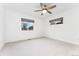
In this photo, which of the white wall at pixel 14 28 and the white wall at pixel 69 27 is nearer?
the white wall at pixel 69 27

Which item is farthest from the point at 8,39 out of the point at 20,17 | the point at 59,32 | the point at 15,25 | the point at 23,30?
the point at 59,32

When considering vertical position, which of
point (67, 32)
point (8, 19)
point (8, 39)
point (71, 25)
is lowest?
point (8, 39)

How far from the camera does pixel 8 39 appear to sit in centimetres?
433

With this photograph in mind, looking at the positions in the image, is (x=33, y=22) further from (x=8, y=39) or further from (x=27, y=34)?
(x=8, y=39)

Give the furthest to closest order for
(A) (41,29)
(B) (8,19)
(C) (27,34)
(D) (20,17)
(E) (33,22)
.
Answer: (A) (41,29), (E) (33,22), (C) (27,34), (D) (20,17), (B) (8,19)

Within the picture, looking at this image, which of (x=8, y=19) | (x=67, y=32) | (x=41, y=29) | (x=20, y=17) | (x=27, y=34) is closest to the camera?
(x=8, y=19)

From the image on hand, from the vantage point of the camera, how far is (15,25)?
477 centimetres

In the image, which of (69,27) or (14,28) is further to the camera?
(14,28)

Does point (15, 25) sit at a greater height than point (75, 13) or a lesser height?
lesser

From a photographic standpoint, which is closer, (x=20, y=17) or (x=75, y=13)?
(x=75, y=13)

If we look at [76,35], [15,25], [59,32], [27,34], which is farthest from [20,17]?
[76,35]

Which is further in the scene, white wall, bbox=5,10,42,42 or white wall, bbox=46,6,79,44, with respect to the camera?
white wall, bbox=5,10,42,42

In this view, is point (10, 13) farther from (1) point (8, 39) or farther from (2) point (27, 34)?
(2) point (27, 34)

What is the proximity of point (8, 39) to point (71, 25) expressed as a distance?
143 inches
